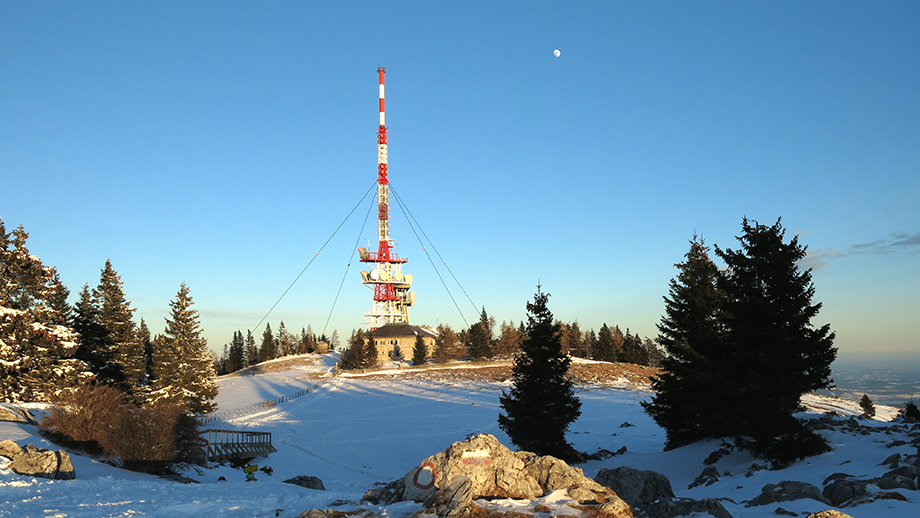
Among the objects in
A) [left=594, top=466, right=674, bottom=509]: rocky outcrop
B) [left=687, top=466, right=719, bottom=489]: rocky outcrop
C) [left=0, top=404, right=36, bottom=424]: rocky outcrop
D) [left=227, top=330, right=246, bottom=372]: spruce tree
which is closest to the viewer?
[left=594, top=466, right=674, bottom=509]: rocky outcrop

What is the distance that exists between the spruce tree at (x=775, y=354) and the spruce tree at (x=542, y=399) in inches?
244

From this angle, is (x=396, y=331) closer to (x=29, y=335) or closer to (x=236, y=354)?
(x=236, y=354)

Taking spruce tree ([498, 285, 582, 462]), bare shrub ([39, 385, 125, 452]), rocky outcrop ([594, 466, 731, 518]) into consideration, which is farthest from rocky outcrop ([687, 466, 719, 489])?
bare shrub ([39, 385, 125, 452])

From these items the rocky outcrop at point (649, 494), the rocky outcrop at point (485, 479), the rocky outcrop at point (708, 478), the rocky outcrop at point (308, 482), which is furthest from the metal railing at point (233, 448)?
the rocky outcrop at point (708, 478)

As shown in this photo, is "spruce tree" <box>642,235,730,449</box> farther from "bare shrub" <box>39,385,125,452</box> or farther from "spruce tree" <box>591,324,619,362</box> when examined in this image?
"spruce tree" <box>591,324,619,362</box>

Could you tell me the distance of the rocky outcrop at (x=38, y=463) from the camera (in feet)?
40.5

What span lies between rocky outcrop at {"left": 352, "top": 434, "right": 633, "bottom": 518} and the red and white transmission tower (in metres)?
74.2

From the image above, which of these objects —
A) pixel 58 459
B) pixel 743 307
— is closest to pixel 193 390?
pixel 58 459

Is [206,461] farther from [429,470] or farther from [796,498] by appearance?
[796,498]

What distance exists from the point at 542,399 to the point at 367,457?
34.5ft

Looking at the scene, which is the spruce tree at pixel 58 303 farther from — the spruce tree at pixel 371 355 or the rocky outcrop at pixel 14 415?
the spruce tree at pixel 371 355

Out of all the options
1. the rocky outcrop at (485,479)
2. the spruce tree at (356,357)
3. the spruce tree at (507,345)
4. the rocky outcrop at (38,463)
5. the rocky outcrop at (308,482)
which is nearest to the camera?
the rocky outcrop at (485,479)

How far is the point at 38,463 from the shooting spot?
12516 millimetres

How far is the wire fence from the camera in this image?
36.0 meters
